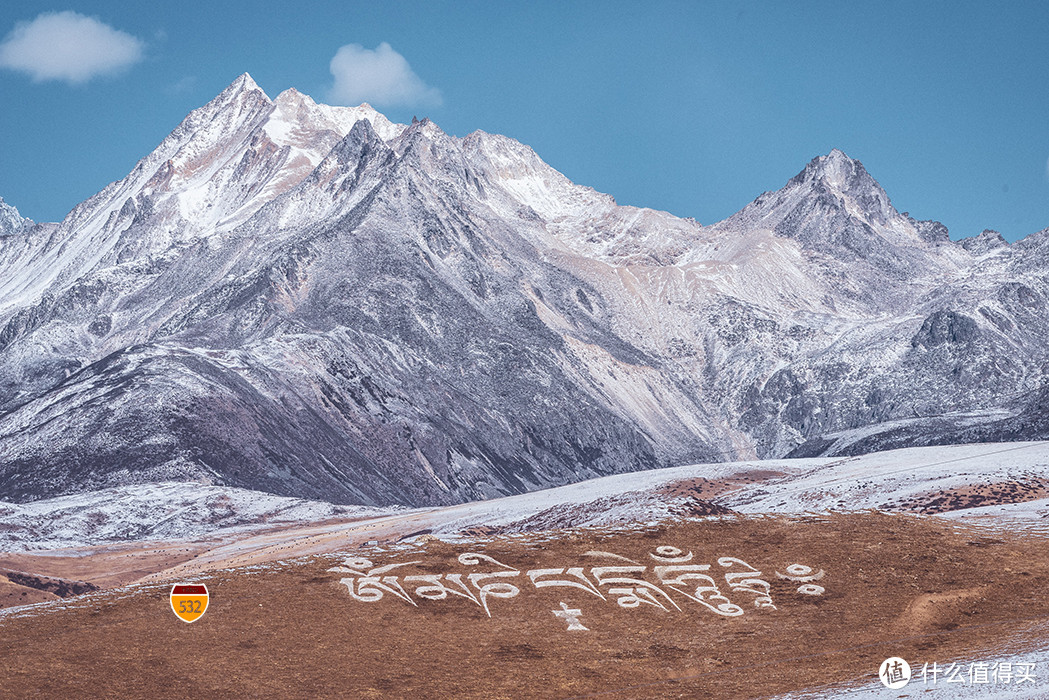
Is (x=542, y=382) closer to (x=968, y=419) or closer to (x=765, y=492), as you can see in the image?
(x=968, y=419)

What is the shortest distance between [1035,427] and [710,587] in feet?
317

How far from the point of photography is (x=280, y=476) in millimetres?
105750

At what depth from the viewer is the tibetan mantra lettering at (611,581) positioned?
1420 inches

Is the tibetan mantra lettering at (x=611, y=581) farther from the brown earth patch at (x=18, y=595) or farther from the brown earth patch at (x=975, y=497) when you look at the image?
the brown earth patch at (x=18, y=595)

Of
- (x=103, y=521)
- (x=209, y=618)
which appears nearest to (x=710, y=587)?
(x=209, y=618)

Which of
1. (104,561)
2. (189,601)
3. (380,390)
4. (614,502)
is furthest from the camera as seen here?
(380,390)

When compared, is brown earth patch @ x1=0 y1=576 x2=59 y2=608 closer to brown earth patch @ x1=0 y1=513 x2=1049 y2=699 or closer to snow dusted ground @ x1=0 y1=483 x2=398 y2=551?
brown earth patch @ x1=0 y1=513 x2=1049 y2=699

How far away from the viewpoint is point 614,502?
62000 millimetres

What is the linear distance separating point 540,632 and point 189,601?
10.6m

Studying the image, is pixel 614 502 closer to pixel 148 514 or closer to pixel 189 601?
pixel 189 601

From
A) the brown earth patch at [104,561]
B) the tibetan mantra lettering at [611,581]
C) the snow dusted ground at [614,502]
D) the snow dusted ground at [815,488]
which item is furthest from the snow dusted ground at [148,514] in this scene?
the tibetan mantra lettering at [611,581]

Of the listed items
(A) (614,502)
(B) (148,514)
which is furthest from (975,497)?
(B) (148,514)

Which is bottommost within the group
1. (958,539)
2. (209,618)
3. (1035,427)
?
(209,618)

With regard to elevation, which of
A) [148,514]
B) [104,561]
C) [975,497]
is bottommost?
[975,497]
